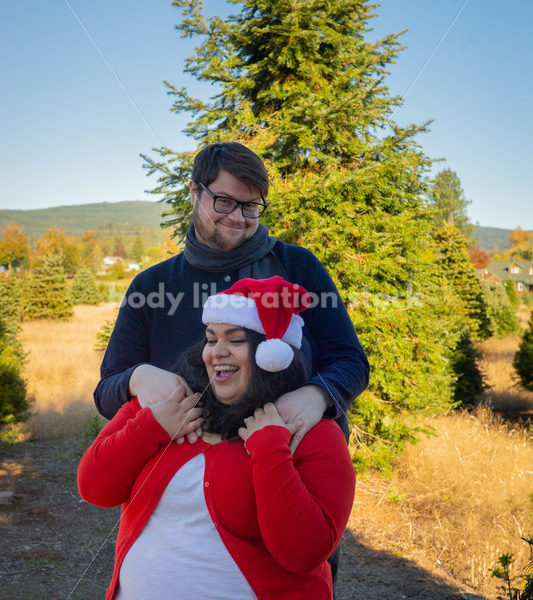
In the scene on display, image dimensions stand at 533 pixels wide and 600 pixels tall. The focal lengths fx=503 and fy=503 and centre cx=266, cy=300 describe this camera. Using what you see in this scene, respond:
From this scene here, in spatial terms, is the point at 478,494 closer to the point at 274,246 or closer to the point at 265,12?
the point at 274,246

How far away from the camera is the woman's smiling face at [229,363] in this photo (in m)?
1.57

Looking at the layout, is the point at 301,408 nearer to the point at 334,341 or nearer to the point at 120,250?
the point at 334,341

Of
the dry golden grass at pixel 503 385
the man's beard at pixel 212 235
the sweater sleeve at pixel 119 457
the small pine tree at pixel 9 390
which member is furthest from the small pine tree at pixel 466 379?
the sweater sleeve at pixel 119 457

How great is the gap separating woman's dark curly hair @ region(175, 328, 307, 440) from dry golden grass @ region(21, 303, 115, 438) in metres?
7.73

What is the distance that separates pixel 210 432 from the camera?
62.5 inches

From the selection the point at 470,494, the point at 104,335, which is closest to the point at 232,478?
the point at 470,494

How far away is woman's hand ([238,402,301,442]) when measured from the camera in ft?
4.83

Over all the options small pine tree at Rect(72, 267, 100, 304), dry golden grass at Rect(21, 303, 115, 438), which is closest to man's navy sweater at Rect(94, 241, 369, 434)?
dry golden grass at Rect(21, 303, 115, 438)

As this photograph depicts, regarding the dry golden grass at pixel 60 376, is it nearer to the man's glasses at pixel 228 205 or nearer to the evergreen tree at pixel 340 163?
the evergreen tree at pixel 340 163

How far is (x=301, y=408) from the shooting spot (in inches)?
60.3

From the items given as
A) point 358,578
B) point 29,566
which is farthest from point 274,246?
point 29,566

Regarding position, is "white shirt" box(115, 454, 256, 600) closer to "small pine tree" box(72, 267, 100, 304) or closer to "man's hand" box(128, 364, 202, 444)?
"man's hand" box(128, 364, 202, 444)

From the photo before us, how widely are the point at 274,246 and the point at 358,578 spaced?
3627 mm

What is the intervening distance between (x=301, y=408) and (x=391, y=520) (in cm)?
456
